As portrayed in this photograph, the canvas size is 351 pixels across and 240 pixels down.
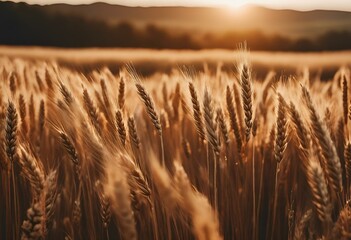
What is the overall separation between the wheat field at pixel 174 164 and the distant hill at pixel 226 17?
18.2 meters

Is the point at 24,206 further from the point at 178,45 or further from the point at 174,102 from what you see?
the point at 178,45

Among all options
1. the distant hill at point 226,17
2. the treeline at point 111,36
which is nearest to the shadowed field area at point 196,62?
the distant hill at point 226,17

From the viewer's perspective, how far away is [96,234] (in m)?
1.62

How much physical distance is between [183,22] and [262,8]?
331 inches

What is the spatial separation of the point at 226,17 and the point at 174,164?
69.0 feet

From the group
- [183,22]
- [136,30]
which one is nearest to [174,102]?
[136,30]

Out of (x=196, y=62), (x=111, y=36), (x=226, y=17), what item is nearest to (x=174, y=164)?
(x=196, y=62)

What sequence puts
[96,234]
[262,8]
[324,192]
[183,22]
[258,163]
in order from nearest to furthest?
[324,192] < [96,234] < [258,163] < [262,8] < [183,22]

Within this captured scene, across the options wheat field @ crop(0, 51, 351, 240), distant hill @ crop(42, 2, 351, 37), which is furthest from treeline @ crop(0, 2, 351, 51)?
wheat field @ crop(0, 51, 351, 240)

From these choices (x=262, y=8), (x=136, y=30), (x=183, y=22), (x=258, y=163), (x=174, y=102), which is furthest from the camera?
(x=183, y=22)

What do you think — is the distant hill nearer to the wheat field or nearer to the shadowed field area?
the shadowed field area

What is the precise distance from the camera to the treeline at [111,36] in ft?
71.3

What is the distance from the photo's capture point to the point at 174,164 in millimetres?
1193

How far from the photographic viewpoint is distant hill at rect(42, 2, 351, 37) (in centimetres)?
2231
